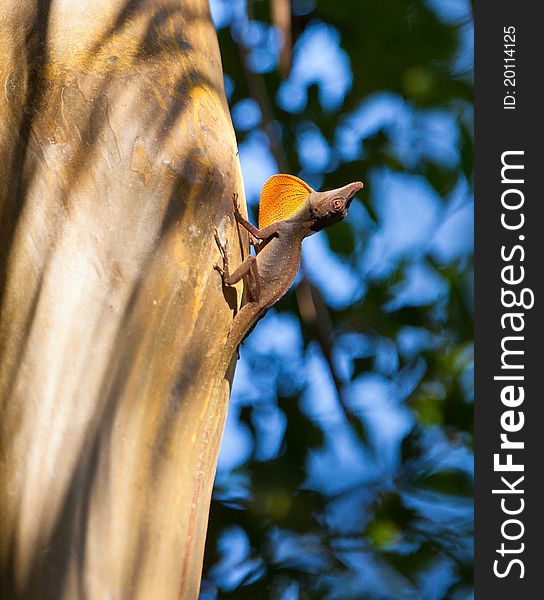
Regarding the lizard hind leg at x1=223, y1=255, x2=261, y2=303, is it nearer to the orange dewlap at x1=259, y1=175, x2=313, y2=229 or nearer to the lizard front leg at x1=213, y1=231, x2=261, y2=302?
the lizard front leg at x1=213, y1=231, x2=261, y2=302

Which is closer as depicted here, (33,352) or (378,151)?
(33,352)

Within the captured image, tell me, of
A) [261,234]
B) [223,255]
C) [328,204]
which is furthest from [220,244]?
[328,204]

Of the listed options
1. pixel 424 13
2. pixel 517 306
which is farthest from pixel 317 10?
pixel 517 306

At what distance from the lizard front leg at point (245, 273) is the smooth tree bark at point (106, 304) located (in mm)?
22

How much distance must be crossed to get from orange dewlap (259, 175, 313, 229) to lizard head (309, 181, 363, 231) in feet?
0.14

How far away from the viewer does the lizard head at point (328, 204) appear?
5.98ft

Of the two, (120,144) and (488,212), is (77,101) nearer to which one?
(120,144)

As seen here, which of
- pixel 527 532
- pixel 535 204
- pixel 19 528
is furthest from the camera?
pixel 535 204

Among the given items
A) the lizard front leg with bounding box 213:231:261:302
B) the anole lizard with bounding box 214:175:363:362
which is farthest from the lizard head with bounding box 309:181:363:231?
the lizard front leg with bounding box 213:231:261:302

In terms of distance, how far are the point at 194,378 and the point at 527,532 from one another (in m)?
1.48

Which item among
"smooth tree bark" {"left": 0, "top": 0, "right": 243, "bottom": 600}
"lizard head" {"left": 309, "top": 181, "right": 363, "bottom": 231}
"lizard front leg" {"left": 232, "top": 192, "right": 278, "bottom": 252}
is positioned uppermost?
"lizard head" {"left": 309, "top": 181, "right": 363, "bottom": 231}

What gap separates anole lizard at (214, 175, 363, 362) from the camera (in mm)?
1427

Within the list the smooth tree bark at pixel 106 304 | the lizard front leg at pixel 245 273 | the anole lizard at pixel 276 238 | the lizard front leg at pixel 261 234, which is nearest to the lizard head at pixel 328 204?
the anole lizard at pixel 276 238

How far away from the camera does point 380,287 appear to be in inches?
110
